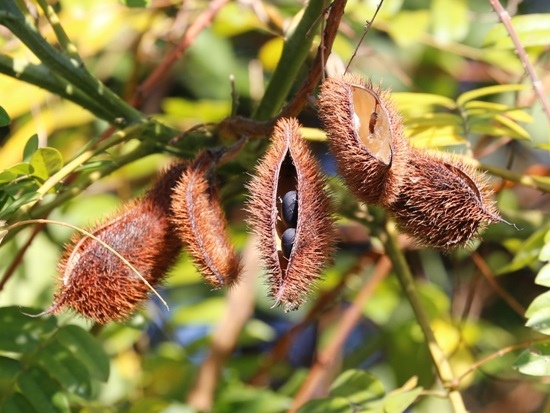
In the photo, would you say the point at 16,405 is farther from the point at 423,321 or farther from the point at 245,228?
the point at 245,228

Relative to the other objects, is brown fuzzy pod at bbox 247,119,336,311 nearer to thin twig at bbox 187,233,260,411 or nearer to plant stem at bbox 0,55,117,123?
plant stem at bbox 0,55,117,123

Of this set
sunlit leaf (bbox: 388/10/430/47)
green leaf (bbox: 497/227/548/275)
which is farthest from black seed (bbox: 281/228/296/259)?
sunlit leaf (bbox: 388/10/430/47)

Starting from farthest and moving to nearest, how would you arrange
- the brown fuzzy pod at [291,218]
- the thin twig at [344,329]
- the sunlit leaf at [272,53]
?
the sunlit leaf at [272,53], the thin twig at [344,329], the brown fuzzy pod at [291,218]

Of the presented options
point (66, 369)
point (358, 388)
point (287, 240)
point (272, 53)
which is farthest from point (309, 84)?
point (272, 53)

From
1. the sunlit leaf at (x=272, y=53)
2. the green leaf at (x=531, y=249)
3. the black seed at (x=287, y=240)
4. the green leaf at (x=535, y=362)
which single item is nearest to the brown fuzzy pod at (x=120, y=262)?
the black seed at (x=287, y=240)

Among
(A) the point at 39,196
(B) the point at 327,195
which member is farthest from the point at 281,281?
(A) the point at 39,196

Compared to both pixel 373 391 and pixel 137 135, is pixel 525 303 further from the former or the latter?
pixel 137 135

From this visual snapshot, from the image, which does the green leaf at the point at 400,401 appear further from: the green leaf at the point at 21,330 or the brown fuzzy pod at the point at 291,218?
the green leaf at the point at 21,330
